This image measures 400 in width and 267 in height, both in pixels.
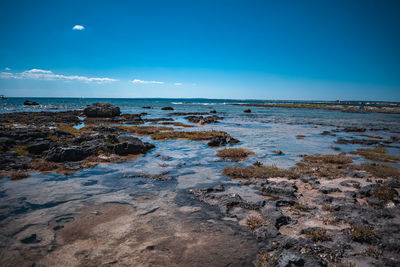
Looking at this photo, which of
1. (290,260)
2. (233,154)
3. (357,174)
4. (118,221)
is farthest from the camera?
(233,154)

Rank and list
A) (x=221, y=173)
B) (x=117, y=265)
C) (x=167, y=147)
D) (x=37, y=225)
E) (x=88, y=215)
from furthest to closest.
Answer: (x=167, y=147), (x=221, y=173), (x=88, y=215), (x=37, y=225), (x=117, y=265)

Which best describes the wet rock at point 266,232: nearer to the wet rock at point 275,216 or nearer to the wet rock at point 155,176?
the wet rock at point 275,216

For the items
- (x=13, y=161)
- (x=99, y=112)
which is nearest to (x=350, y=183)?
(x=13, y=161)

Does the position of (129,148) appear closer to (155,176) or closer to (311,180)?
(155,176)

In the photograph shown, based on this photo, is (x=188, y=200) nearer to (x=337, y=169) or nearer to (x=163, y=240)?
(x=163, y=240)

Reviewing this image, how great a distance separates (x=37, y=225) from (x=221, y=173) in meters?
9.48

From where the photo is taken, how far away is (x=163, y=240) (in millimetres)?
6492

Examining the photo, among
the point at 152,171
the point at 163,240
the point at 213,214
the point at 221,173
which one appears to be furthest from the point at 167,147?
the point at 163,240

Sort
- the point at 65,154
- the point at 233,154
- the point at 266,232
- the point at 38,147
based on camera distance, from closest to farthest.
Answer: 1. the point at 266,232
2. the point at 65,154
3. the point at 38,147
4. the point at 233,154

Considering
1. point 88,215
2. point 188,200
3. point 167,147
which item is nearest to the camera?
point 88,215

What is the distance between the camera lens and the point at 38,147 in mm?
16734

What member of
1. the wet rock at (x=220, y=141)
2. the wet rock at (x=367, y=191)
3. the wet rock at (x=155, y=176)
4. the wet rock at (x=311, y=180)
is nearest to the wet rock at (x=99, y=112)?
the wet rock at (x=220, y=141)

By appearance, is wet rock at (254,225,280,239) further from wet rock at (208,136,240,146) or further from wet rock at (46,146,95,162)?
wet rock at (208,136,240,146)

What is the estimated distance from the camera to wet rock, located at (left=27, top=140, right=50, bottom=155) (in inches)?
648
